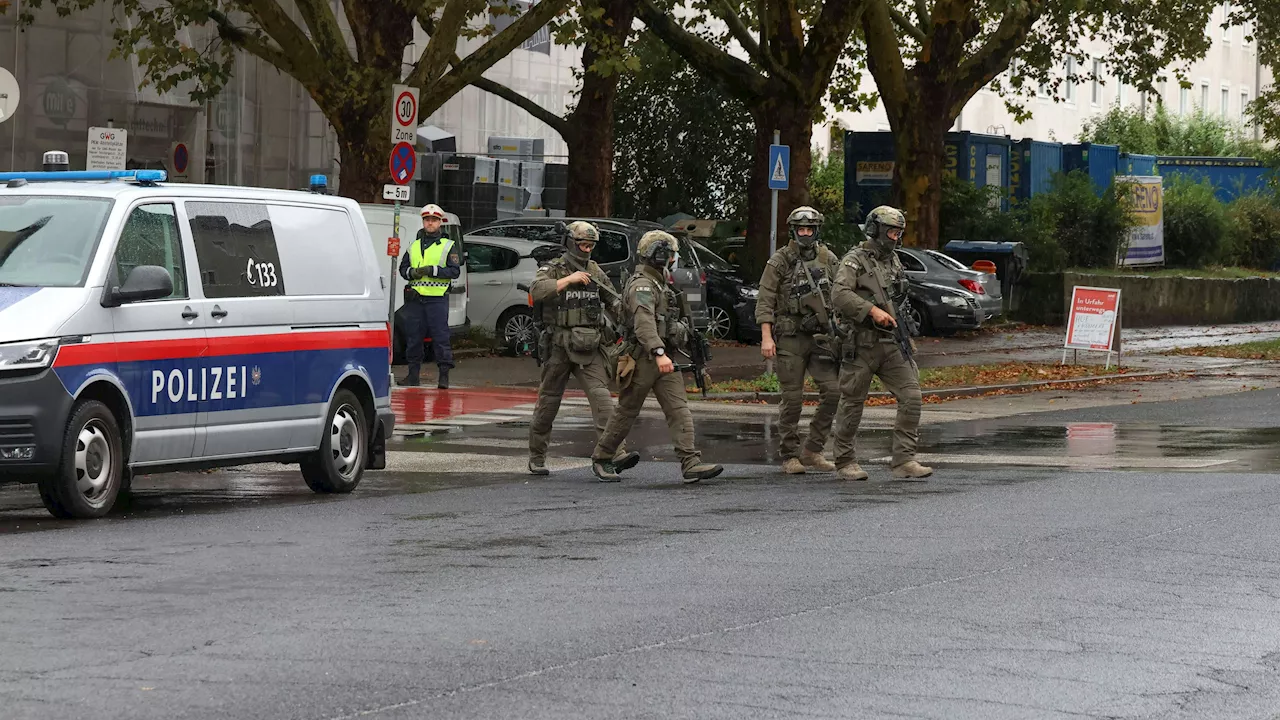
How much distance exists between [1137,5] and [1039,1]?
190 inches

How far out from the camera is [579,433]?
17.4 meters

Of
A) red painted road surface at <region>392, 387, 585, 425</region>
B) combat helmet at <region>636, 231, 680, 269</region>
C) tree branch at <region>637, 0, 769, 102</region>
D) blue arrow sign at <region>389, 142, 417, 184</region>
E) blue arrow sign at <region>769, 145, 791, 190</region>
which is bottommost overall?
red painted road surface at <region>392, 387, 585, 425</region>

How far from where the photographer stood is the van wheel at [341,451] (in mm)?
12359

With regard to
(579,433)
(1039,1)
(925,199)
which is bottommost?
(579,433)

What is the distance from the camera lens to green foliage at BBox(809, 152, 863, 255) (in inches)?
1366

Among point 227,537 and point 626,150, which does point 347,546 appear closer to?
point 227,537

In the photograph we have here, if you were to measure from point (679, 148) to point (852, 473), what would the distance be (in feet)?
89.0

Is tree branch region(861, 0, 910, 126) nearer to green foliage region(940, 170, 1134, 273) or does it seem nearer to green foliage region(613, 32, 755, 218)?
green foliage region(940, 170, 1134, 273)

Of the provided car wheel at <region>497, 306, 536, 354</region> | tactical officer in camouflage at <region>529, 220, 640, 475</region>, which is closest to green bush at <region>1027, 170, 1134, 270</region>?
car wheel at <region>497, 306, 536, 354</region>

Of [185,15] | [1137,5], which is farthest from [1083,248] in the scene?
[185,15]

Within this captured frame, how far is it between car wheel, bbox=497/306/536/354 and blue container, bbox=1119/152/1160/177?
82.5 ft

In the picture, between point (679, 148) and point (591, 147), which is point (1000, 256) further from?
point (591, 147)

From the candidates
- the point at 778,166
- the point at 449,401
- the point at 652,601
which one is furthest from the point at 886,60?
the point at 652,601

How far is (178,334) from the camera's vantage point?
11039mm
